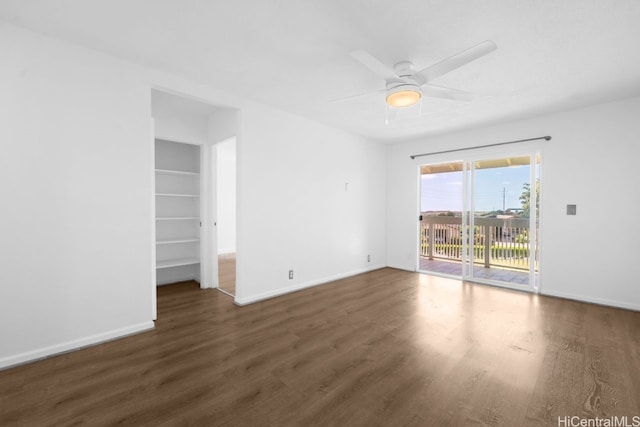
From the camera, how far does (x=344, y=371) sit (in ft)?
6.85

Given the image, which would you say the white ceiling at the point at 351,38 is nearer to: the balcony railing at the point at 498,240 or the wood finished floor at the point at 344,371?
the balcony railing at the point at 498,240

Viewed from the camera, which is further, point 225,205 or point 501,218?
point 225,205

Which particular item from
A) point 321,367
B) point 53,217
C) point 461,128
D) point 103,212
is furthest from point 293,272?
point 461,128

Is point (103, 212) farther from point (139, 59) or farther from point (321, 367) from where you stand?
point (321, 367)

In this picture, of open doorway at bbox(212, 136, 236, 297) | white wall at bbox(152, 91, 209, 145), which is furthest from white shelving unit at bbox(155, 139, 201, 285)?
open doorway at bbox(212, 136, 236, 297)

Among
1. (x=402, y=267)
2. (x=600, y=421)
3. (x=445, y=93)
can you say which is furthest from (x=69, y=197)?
(x=402, y=267)

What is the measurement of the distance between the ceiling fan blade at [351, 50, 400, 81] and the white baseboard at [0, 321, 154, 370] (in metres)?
3.06

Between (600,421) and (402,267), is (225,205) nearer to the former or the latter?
(402,267)

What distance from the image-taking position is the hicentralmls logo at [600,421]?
5.16ft

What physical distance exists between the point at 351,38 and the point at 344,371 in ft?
8.40

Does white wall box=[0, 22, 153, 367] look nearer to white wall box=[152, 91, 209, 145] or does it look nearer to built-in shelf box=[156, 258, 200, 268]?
white wall box=[152, 91, 209, 145]

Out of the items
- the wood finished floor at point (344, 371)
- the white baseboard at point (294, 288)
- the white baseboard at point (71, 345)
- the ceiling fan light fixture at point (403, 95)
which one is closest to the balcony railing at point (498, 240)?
the wood finished floor at point (344, 371)

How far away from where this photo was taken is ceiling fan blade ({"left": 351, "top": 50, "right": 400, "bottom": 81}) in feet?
6.37

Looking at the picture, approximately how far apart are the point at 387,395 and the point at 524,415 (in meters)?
0.78
